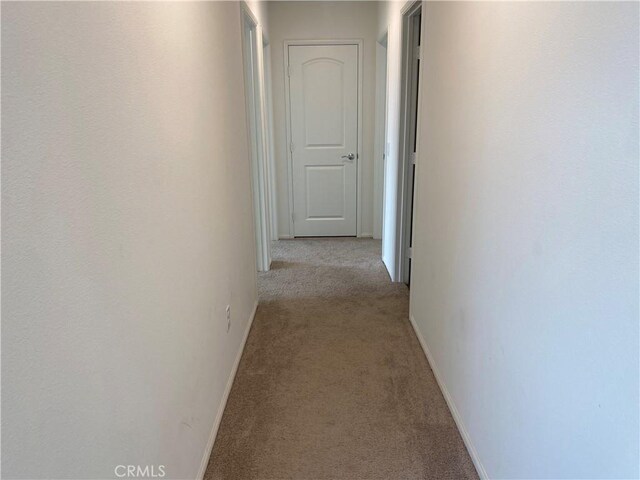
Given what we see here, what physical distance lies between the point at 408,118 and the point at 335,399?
6.96 ft

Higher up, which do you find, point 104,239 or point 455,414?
point 104,239

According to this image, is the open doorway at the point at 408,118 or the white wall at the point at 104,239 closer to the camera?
the white wall at the point at 104,239

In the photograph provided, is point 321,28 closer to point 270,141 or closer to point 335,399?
point 270,141

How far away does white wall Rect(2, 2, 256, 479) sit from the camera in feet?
2.52

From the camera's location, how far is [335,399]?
231 cm

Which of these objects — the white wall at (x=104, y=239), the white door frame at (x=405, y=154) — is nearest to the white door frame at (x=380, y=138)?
the white door frame at (x=405, y=154)

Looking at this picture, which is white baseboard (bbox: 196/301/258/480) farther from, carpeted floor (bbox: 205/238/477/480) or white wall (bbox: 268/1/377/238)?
white wall (bbox: 268/1/377/238)

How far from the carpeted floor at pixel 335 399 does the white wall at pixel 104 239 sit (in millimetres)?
312

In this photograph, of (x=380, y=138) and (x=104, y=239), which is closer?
(x=104, y=239)

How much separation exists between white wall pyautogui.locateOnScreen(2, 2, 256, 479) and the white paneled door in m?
2.91

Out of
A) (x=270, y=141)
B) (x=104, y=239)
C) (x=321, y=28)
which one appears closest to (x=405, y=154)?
(x=270, y=141)

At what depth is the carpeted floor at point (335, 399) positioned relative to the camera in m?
1.88

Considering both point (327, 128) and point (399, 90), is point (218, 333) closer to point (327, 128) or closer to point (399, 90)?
point (399, 90)

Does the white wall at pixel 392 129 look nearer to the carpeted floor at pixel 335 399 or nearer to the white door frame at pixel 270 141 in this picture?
the carpeted floor at pixel 335 399
